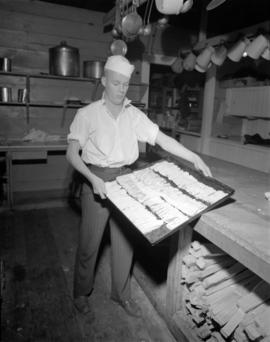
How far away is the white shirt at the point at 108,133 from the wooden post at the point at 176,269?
650 mm

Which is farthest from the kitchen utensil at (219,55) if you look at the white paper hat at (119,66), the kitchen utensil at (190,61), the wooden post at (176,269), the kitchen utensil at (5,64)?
the kitchen utensil at (5,64)

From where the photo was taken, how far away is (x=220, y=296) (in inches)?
73.4

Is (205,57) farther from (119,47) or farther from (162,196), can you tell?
(162,196)

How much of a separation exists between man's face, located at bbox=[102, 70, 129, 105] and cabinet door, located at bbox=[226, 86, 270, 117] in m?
2.92

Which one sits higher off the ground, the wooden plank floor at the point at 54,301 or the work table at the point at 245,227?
the work table at the point at 245,227

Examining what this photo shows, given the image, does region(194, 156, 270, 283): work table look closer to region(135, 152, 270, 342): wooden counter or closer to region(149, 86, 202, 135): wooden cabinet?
region(135, 152, 270, 342): wooden counter

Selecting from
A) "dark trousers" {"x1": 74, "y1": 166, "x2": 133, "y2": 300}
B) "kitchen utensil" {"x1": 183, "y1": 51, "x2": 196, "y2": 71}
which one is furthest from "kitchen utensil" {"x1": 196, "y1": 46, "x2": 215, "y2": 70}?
"dark trousers" {"x1": 74, "y1": 166, "x2": 133, "y2": 300}

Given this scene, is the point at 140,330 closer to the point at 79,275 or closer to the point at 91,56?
the point at 79,275

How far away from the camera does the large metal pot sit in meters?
4.06

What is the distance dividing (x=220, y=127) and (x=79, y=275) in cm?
382

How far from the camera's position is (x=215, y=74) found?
16.0 feet

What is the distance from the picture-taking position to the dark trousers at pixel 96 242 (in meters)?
2.08

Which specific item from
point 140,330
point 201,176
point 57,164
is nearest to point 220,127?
point 57,164

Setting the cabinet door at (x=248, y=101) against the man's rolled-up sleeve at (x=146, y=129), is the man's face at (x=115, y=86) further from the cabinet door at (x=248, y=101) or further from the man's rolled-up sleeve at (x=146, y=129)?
the cabinet door at (x=248, y=101)
